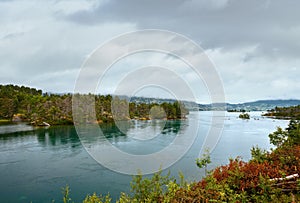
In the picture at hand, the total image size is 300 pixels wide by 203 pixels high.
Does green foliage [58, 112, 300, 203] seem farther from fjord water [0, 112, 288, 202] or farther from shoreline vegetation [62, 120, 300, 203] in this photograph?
fjord water [0, 112, 288, 202]

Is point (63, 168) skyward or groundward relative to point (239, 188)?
groundward

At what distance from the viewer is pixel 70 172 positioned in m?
13.1

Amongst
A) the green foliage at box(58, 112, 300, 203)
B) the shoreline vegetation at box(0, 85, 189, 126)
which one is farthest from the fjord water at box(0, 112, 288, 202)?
the shoreline vegetation at box(0, 85, 189, 126)

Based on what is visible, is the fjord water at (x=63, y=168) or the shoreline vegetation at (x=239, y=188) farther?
the fjord water at (x=63, y=168)

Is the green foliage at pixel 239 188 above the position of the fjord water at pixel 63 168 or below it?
above

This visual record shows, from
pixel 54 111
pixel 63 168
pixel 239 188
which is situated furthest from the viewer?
pixel 54 111

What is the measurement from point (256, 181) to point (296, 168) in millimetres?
1129

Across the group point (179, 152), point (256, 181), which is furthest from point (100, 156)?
point (256, 181)

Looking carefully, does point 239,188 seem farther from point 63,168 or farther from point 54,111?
point 54,111

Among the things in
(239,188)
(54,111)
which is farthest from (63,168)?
(54,111)

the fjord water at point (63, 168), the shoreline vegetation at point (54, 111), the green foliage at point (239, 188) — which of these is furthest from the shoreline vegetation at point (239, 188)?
the shoreline vegetation at point (54, 111)

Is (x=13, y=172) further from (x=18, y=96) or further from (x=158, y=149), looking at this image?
(x=18, y=96)

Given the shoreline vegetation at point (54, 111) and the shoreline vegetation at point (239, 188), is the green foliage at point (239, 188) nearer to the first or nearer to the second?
the shoreline vegetation at point (239, 188)

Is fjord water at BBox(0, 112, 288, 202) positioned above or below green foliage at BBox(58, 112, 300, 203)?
below
